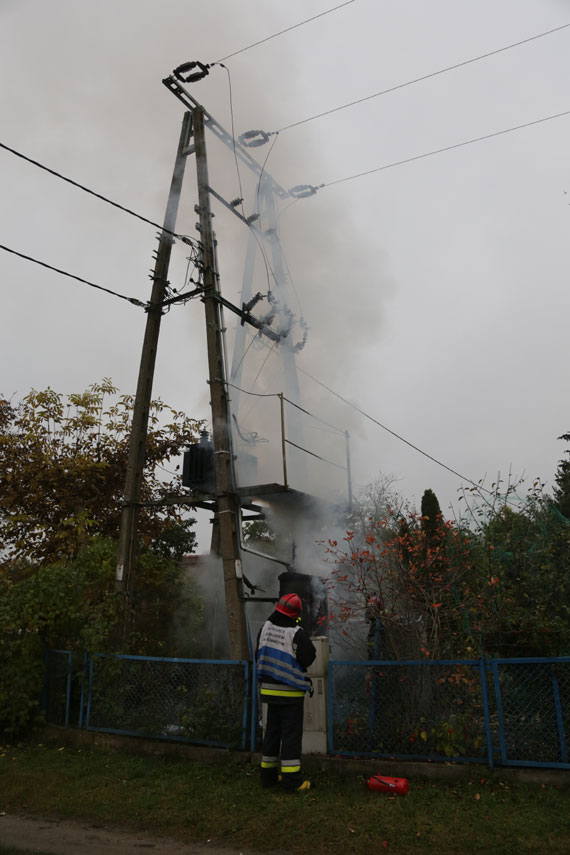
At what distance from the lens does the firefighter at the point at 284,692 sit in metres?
5.02

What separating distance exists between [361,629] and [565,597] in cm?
278

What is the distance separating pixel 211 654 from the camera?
9578 millimetres

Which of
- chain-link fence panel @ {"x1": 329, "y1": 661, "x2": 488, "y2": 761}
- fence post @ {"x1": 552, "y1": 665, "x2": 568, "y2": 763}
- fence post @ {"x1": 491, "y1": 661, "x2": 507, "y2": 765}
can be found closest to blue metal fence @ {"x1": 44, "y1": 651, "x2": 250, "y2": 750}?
chain-link fence panel @ {"x1": 329, "y1": 661, "x2": 488, "y2": 761}

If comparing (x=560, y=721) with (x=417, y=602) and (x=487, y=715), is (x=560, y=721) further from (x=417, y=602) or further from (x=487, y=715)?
(x=417, y=602)

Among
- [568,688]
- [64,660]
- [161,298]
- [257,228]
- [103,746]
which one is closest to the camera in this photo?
[568,688]

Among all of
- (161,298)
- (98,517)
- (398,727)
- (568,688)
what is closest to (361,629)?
(398,727)

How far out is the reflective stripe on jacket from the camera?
5109 millimetres

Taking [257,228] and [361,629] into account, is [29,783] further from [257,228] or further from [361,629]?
[257,228]

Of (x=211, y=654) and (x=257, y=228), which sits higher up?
(x=257, y=228)

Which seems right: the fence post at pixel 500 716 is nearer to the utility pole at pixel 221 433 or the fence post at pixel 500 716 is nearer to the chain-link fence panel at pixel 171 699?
the chain-link fence panel at pixel 171 699

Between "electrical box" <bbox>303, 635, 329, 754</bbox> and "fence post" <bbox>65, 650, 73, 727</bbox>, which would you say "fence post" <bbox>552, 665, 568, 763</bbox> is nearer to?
"electrical box" <bbox>303, 635, 329, 754</bbox>

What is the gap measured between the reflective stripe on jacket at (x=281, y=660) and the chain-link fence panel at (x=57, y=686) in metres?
3.49

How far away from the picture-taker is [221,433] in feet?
26.4

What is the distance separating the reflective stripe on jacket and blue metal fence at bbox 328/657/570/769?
798 millimetres
